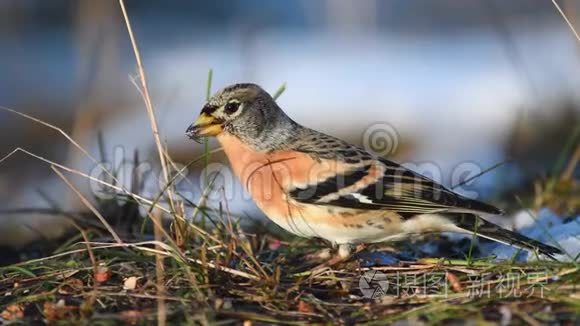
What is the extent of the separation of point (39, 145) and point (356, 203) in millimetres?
4841

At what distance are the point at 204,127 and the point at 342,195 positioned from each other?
70 cm

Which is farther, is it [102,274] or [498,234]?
[498,234]

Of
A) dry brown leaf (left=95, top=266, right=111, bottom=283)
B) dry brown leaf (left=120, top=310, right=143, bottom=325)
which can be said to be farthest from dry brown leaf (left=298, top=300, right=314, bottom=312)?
dry brown leaf (left=95, top=266, right=111, bottom=283)

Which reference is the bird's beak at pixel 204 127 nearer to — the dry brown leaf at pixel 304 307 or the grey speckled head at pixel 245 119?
the grey speckled head at pixel 245 119

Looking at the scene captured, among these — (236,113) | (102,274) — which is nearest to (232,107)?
(236,113)

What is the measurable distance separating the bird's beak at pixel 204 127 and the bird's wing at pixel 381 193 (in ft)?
1.66

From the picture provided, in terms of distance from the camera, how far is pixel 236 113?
351cm

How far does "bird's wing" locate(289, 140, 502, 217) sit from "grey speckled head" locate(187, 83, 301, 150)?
38cm

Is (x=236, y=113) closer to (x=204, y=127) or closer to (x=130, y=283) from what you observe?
(x=204, y=127)

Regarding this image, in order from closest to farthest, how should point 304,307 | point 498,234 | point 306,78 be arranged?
point 304,307
point 498,234
point 306,78

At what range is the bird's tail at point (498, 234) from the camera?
9.53 ft

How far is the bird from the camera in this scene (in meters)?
3.10

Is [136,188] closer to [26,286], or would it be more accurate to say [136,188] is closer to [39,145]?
[26,286]

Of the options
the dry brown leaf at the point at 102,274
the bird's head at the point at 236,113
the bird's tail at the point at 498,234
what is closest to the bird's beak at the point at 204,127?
the bird's head at the point at 236,113
